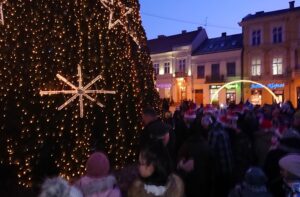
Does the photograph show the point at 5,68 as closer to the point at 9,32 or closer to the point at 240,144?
the point at 9,32

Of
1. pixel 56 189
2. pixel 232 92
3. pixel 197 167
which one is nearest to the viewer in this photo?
pixel 56 189

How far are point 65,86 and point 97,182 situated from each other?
399 cm

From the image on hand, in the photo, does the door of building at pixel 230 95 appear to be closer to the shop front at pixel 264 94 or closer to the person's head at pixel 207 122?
the shop front at pixel 264 94

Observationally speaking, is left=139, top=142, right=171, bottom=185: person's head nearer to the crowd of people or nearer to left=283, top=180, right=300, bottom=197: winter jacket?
the crowd of people

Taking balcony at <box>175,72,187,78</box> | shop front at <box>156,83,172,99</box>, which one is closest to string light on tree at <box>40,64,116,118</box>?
balcony at <box>175,72,187,78</box>

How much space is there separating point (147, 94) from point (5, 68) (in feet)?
9.93

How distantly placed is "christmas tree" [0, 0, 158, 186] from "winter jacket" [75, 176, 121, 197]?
3626 millimetres

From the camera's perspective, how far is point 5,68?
24.0ft

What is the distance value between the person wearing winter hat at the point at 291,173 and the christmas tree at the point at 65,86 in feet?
14.5

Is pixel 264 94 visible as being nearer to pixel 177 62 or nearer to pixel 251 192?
pixel 177 62

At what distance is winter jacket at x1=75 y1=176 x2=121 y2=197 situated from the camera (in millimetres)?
3945

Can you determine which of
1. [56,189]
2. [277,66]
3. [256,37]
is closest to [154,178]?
[56,189]

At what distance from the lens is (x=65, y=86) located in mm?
7695

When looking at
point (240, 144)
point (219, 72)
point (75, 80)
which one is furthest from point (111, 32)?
point (219, 72)
